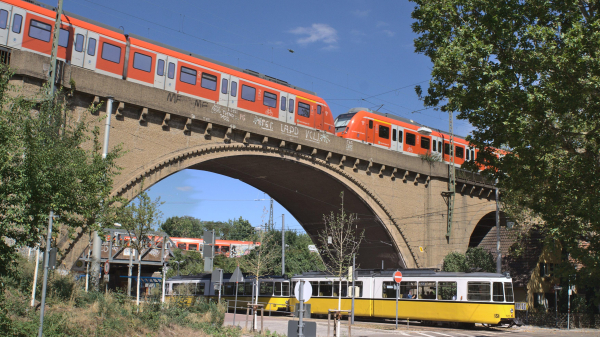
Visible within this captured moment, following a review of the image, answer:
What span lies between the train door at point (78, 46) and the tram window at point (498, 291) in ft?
71.4

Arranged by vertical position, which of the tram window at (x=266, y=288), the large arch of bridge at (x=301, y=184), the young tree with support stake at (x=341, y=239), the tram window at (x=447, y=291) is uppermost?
the large arch of bridge at (x=301, y=184)

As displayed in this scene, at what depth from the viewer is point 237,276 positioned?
19406mm

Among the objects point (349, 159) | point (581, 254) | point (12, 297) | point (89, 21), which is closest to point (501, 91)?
point (581, 254)

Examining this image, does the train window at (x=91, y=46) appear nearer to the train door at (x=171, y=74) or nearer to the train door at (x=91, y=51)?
the train door at (x=91, y=51)

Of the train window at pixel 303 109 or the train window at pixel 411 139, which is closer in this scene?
the train window at pixel 303 109

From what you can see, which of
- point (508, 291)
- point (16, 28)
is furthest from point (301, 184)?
point (16, 28)

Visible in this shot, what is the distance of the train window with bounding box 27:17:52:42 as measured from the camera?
74.5 ft

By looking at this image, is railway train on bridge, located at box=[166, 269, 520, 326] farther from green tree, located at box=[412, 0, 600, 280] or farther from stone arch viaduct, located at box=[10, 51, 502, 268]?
green tree, located at box=[412, 0, 600, 280]

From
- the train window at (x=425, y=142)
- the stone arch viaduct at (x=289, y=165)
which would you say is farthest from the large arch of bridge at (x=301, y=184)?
the train window at (x=425, y=142)

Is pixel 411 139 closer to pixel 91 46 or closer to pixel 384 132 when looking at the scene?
pixel 384 132

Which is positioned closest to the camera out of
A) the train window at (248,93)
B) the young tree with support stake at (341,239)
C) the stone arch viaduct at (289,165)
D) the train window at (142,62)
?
the stone arch viaduct at (289,165)

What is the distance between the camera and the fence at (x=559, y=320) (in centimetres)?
2972

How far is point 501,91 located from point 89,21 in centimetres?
1972

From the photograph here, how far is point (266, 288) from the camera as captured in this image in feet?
107
